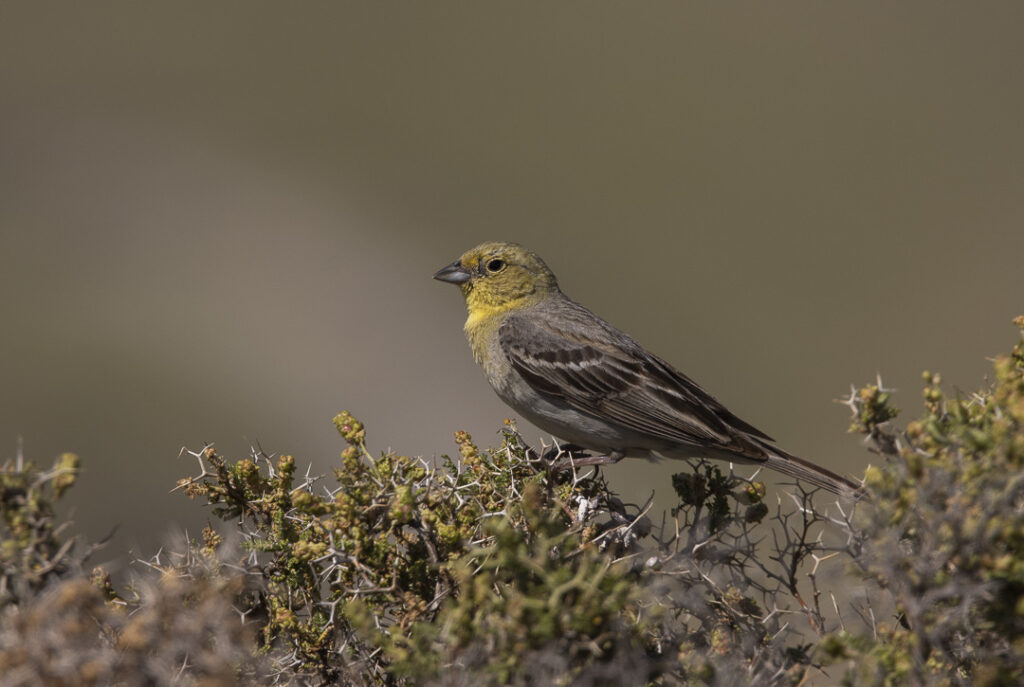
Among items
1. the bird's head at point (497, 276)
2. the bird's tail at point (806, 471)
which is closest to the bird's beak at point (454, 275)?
the bird's head at point (497, 276)

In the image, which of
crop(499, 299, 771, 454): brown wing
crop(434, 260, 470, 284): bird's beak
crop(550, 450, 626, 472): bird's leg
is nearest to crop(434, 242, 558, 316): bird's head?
crop(434, 260, 470, 284): bird's beak

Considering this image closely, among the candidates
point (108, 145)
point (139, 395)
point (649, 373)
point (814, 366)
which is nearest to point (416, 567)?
point (649, 373)

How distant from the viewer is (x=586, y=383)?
20.7ft

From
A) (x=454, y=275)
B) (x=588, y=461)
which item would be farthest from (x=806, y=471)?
(x=454, y=275)

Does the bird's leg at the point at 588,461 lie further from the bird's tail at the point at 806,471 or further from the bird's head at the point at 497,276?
the bird's head at the point at 497,276

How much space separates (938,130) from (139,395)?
23.0 meters

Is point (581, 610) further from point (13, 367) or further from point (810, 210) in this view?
point (810, 210)

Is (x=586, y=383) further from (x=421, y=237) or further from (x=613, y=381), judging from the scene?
(x=421, y=237)

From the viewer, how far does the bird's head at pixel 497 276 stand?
729 cm

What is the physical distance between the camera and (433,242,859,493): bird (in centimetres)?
589

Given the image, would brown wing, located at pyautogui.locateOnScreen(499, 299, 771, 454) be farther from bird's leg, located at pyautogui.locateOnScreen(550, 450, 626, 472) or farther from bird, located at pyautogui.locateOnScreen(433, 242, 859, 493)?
bird's leg, located at pyautogui.locateOnScreen(550, 450, 626, 472)

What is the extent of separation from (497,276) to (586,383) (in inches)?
55.4

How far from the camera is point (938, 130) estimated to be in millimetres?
27750

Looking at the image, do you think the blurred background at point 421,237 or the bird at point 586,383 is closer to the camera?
the bird at point 586,383
